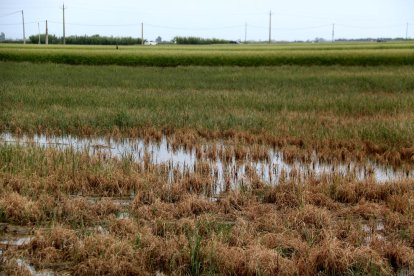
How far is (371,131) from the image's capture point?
1000cm

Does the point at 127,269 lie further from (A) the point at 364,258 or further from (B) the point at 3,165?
(B) the point at 3,165

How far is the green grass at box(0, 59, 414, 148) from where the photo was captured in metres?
10.8

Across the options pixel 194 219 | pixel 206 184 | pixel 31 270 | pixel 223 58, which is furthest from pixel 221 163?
pixel 223 58

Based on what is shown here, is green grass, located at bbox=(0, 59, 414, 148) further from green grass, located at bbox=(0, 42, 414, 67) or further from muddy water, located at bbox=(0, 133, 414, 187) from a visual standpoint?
green grass, located at bbox=(0, 42, 414, 67)

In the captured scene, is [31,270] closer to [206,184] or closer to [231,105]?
[206,184]

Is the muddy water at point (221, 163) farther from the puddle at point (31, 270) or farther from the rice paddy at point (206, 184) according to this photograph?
the puddle at point (31, 270)

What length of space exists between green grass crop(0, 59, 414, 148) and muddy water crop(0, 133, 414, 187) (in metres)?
1.07

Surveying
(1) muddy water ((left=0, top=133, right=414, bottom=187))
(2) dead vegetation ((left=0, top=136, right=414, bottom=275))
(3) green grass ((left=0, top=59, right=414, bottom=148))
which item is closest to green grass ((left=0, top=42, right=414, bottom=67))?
(3) green grass ((left=0, top=59, right=414, bottom=148))

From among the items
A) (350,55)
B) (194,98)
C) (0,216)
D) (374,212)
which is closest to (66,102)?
(194,98)

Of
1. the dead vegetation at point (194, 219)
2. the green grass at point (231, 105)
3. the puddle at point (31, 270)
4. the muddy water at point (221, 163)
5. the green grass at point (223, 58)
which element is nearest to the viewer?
the puddle at point (31, 270)

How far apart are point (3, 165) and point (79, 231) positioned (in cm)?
288

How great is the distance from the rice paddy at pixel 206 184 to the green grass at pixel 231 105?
0.23 feet

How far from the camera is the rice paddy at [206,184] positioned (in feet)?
14.3

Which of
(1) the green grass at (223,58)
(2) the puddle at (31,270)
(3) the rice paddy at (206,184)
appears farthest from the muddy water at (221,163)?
(1) the green grass at (223,58)
